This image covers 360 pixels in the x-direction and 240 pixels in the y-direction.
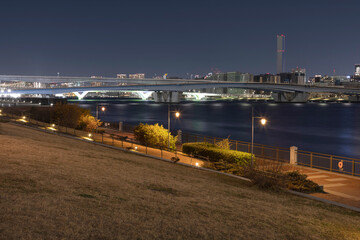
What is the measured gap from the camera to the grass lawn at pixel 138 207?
785 centimetres

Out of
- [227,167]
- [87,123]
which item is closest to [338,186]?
[227,167]

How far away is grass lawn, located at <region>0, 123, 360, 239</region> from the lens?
7848mm

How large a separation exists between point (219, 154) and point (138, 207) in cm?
1398

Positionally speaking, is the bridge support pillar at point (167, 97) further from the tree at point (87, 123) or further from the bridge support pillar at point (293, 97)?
the tree at point (87, 123)

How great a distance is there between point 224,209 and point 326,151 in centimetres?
4088

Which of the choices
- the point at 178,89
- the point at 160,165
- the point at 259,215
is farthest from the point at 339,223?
the point at 178,89

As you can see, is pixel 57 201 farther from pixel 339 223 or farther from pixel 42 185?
pixel 339 223

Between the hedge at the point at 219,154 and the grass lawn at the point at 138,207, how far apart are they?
18.9ft

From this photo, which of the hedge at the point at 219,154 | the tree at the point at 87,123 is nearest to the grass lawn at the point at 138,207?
the hedge at the point at 219,154

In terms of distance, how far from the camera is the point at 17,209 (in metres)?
8.25

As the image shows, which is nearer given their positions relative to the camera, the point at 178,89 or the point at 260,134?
the point at 260,134

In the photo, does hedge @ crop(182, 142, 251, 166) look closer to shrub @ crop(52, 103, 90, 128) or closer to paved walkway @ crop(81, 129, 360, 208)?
paved walkway @ crop(81, 129, 360, 208)

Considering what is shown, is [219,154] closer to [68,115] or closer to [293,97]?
[68,115]

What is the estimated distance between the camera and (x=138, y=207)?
990cm
